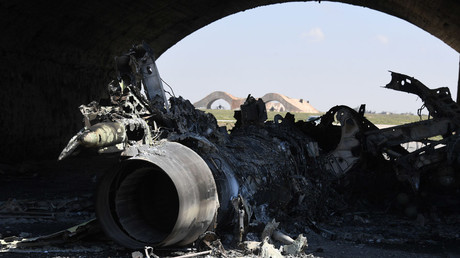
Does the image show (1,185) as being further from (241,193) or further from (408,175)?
(408,175)

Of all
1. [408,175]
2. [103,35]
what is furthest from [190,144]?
[103,35]

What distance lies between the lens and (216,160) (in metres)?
7.85

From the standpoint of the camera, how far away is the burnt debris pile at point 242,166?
692 centimetres

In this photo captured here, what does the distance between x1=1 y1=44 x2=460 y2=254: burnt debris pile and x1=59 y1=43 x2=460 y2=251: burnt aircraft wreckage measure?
0.02 meters

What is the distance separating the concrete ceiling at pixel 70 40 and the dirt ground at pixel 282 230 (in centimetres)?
378

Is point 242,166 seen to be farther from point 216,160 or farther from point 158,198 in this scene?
point 158,198

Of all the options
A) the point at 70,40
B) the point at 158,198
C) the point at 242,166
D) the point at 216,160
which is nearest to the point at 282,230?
the point at 242,166

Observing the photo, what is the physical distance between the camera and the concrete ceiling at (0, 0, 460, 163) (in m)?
14.6

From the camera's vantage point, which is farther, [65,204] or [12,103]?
[12,103]

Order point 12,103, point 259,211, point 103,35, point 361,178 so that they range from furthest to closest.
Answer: point 103,35 < point 12,103 < point 361,178 < point 259,211

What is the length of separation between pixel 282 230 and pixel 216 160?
169cm

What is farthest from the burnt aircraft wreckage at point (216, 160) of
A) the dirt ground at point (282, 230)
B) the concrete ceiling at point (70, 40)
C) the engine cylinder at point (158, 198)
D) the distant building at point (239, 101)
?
the distant building at point (239, 101)

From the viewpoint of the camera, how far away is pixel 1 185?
1306 centimetres

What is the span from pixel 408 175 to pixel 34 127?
1061cm
